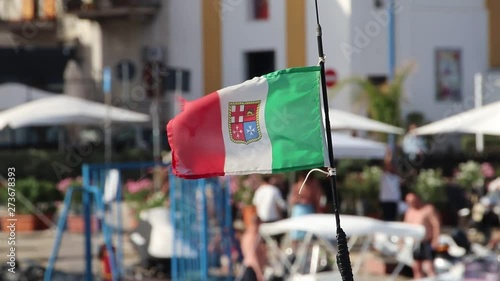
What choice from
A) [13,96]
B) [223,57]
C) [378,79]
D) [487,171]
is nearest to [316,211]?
[487,171]

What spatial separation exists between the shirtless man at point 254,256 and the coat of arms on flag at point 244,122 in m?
8.16

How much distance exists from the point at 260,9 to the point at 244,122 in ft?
99.4

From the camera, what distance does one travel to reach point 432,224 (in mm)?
15844

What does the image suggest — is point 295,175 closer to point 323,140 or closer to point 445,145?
point 445,145

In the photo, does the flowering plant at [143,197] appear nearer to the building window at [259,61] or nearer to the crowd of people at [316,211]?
the crowd of people at [316,211]

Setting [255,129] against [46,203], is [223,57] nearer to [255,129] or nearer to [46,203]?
[46,203]

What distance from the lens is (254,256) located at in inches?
570

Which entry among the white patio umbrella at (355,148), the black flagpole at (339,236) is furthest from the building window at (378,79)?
the black flagpole at (339,236)

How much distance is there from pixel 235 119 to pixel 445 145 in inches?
1090

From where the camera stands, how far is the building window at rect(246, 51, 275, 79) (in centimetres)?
3681

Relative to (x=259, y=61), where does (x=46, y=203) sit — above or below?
below

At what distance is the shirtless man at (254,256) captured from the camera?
14445 mm

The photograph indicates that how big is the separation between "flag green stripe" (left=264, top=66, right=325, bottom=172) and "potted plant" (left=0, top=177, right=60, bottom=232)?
17160mm

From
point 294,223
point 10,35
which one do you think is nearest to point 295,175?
point 294,223
